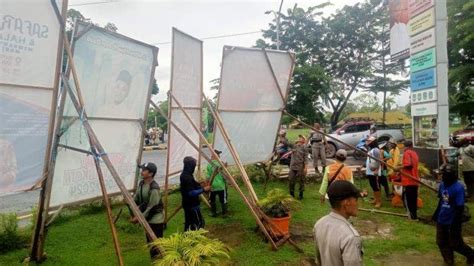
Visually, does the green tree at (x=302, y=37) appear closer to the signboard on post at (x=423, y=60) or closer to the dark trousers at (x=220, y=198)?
the signboard on post at (x=423, y=60)

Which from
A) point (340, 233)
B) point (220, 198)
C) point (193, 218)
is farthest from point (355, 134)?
point (340, 233)

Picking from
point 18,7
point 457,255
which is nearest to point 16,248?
point 18,7

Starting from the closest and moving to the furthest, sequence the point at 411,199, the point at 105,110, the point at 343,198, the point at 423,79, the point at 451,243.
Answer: the point at 343,198
the point at 451,243
the point at 105,110
the point at 411,199
the point at 423,79

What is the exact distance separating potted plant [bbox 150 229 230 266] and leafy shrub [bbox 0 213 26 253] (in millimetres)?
3736

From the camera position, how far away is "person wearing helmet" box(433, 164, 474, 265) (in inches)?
194

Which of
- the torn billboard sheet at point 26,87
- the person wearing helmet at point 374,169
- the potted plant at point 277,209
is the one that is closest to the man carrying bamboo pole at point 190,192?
the potted plant at point 277,209

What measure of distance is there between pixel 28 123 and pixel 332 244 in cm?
430

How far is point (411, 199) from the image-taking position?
755 cm

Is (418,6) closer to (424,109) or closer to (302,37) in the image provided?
(424,109)

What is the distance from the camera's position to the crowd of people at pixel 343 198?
2.42 metres

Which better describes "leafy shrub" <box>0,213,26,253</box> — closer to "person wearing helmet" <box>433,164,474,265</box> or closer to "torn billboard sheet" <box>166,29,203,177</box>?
"torn billboard sheet" <box>166,29,203,177</box>

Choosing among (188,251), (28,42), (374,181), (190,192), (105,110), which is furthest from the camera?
(374,181)

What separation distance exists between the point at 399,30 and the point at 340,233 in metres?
10.8

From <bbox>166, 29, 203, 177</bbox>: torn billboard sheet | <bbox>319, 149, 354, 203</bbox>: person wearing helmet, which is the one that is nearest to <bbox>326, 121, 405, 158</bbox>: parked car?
<bbox>166, 29, 203, 177</bbox>: torn billboard sheet
